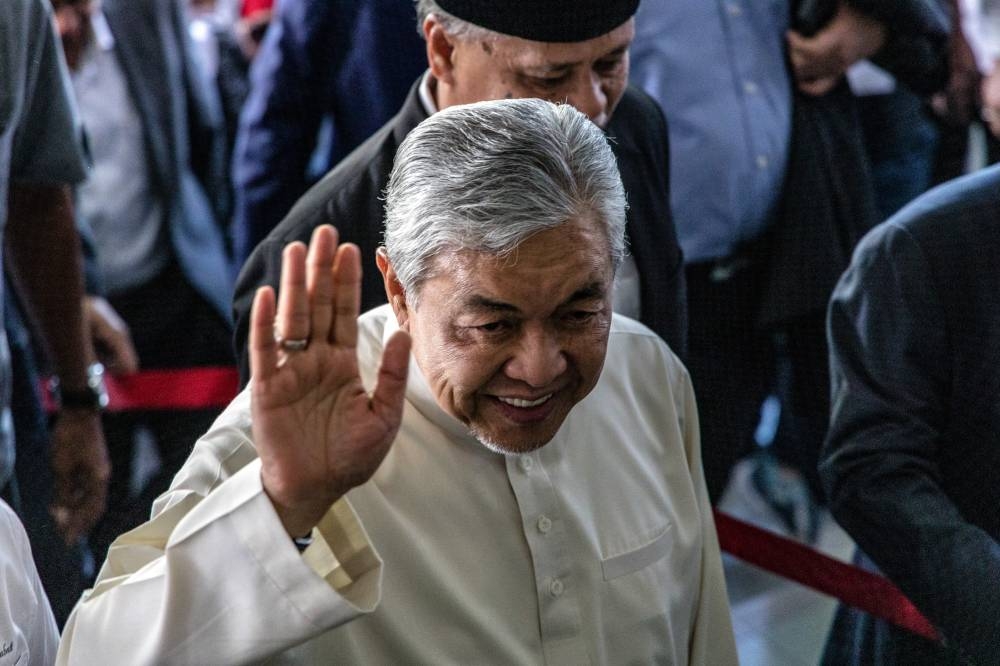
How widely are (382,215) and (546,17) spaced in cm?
→ 41

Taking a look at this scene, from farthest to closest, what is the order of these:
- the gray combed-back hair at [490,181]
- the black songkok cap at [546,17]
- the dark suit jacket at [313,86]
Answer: the dark suit jacket at [313,86] < the black songkok cap at [546,17] < the gray combed-back hair at [490,181]

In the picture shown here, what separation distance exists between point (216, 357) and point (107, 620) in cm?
164

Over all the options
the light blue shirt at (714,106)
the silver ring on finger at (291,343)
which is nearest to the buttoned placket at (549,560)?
the silver ring on finger at (291,343)

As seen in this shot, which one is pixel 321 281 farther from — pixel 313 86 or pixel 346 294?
pixel 313 86

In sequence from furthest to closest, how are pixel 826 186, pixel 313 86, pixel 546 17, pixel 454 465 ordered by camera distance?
1. pixel 826 186
2. pixel 313 86
3. pixel 546 17
4. pixel 454 465

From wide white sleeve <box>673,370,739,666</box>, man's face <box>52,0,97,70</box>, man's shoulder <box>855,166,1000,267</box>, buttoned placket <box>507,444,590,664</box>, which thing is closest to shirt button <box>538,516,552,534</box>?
buttoned placket <box>507,444,590,664</box>

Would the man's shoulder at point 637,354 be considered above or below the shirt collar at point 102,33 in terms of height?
below

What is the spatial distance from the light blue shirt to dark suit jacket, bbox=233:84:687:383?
292 millimetres

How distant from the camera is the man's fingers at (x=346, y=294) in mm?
1201

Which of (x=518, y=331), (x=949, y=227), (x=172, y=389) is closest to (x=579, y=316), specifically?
(x=518, y=331)

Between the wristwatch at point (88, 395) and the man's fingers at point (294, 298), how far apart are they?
113 cm

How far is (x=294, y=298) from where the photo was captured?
46.3 inches

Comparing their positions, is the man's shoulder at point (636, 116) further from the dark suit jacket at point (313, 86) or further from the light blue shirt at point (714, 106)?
the dark suit jacket at point (313, 86)

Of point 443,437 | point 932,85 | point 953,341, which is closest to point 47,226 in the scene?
point 443,437
